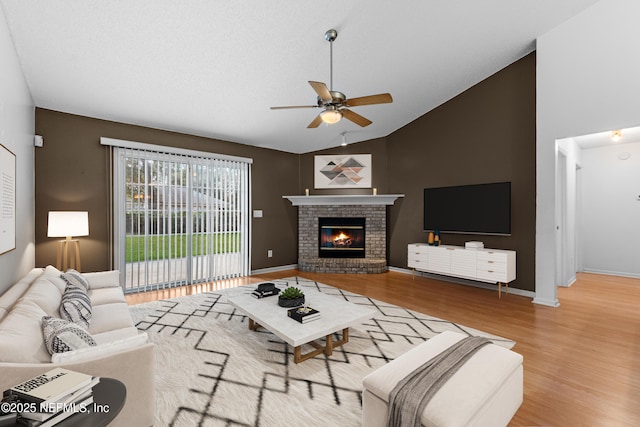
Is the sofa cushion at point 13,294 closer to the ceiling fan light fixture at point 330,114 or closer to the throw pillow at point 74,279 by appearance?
the throw pillow at point 74,279

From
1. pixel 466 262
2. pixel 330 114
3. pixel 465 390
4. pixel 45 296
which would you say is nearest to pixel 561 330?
pixel 466 262

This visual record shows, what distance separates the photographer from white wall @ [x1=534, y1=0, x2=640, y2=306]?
341 centimetres

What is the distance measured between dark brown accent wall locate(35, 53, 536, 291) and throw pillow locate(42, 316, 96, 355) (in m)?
3.03

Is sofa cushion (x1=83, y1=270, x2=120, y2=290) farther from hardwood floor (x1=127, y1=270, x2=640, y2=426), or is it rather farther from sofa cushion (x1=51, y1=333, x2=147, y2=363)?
sofa cushion (x1=51, y1=333, x2=147, y2=363)

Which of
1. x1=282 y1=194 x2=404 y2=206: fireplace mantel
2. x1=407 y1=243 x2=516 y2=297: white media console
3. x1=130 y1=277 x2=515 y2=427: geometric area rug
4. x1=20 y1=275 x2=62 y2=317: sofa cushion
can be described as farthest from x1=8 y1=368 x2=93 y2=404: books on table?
x1=282 y1=194 x2=404 y2=206: fireplace mantel

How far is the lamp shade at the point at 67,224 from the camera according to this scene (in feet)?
11.8

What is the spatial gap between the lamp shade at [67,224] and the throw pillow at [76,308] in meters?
1.50

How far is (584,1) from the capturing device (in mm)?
3529

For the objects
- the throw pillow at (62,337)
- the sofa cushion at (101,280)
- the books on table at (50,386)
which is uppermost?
the books on table at (50,386)

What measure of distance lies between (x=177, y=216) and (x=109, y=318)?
105 inches

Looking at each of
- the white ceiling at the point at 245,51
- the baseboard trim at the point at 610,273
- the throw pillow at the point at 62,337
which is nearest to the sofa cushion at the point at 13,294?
the throw pillow at the point at 62,337

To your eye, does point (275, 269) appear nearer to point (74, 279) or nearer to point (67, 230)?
point (67, 230)

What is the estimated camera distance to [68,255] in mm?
4066

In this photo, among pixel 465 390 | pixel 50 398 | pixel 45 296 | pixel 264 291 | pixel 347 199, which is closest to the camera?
pixel 50 398
